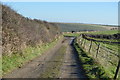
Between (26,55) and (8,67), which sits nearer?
(8,67)

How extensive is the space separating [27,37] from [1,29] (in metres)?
7.76

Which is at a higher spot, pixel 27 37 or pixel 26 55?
pixel 27 37

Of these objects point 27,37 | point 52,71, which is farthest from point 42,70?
point 27,37

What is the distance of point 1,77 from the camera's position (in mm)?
15703

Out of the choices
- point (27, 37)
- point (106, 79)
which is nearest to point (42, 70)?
point (106, 79)

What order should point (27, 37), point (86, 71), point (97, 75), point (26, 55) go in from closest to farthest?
point (97, 75) < point (86, 71) < point (26, 55) < point (27, 37)

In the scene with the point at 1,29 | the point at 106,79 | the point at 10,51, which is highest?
the point at 1,29

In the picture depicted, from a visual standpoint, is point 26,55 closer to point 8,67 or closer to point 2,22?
point 2,22

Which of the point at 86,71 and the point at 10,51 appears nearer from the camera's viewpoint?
the point at 86,71

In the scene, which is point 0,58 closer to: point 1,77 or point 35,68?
point 35,68

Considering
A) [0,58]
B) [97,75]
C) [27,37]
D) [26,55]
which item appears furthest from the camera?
[27,37]

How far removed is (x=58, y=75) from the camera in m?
17.0

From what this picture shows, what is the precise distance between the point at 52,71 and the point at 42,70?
0.86 meters

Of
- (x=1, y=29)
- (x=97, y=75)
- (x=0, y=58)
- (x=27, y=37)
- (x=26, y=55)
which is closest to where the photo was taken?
(x=97, y=75)
